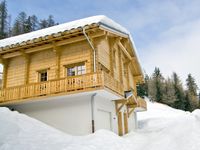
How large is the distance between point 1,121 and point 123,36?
10.1 m

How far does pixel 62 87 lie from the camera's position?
43.2 ft

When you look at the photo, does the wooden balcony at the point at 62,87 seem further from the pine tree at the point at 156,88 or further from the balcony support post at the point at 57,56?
the pine tree at the point at 156,88

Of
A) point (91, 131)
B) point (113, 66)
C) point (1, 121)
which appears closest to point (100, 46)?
point (113, 66)

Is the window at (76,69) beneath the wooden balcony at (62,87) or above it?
above

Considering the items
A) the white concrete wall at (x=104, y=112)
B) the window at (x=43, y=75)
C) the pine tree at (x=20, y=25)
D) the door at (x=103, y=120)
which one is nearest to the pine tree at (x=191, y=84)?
the pine tree at (x=20, y=25)

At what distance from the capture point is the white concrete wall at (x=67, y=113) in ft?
43.5

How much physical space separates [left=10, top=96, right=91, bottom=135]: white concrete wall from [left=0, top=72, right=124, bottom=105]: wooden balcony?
0.93 meters

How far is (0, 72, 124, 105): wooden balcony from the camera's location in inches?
492

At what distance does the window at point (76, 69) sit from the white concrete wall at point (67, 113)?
1880 mm

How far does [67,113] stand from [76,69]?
287 centimetres

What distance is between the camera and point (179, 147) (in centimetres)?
976

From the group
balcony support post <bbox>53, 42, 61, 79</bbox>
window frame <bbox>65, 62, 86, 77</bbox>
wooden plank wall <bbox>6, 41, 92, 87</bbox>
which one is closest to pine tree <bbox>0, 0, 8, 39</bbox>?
wooden plank wall <bbox>6, 41, 92, 87</bbox>

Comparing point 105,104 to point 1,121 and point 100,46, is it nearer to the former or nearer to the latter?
point 100,46

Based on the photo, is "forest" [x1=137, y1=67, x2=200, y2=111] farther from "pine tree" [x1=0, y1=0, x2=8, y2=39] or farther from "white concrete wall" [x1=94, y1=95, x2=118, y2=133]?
"white concrete wall" [x1=94, y1=95, x2=118, y2=133]
